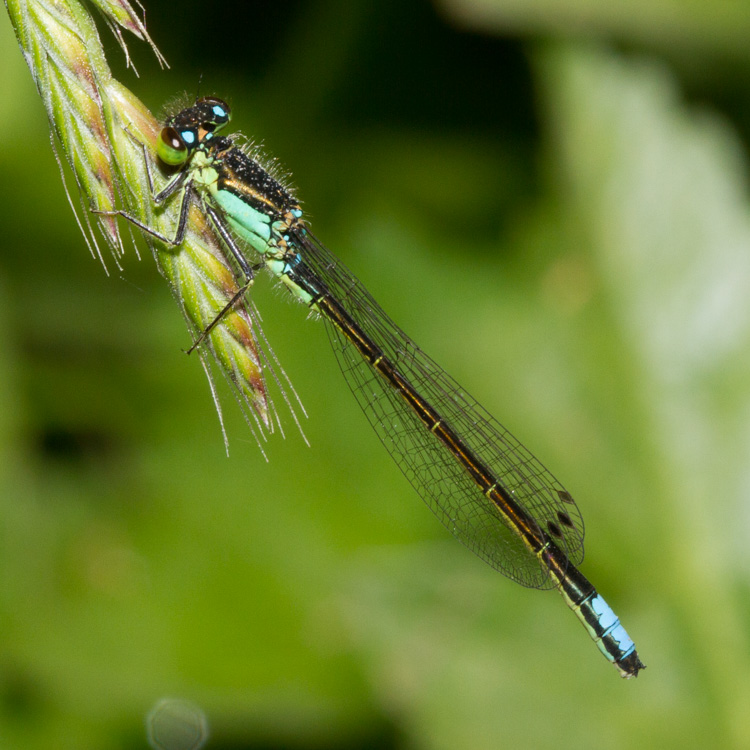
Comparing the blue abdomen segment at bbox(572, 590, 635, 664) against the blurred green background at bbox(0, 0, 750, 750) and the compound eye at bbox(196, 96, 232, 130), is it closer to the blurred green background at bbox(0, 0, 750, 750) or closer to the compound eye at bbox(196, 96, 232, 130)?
the blurred green background at bbox(0, 0, 750, 750)

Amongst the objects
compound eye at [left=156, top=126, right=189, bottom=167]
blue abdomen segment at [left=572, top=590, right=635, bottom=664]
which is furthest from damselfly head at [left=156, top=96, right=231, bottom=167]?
blue abdomen segment at [left=572, top=590, right=635, bottom=664]

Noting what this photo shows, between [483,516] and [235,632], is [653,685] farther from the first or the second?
[235,632]

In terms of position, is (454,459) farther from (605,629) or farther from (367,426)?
(367,426)

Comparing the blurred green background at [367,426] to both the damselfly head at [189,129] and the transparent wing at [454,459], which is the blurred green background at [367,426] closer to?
the transparent wing at [454,459]

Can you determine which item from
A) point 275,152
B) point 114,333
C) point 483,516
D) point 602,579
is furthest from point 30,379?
point 602,579

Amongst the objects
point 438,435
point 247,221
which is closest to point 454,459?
point 438,435

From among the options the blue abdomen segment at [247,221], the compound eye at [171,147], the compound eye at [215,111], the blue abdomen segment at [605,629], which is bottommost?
the blue abdomen segment at [605,629]

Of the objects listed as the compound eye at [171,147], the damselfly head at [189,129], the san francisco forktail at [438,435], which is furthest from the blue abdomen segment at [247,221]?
the compound eye at [171,147]
